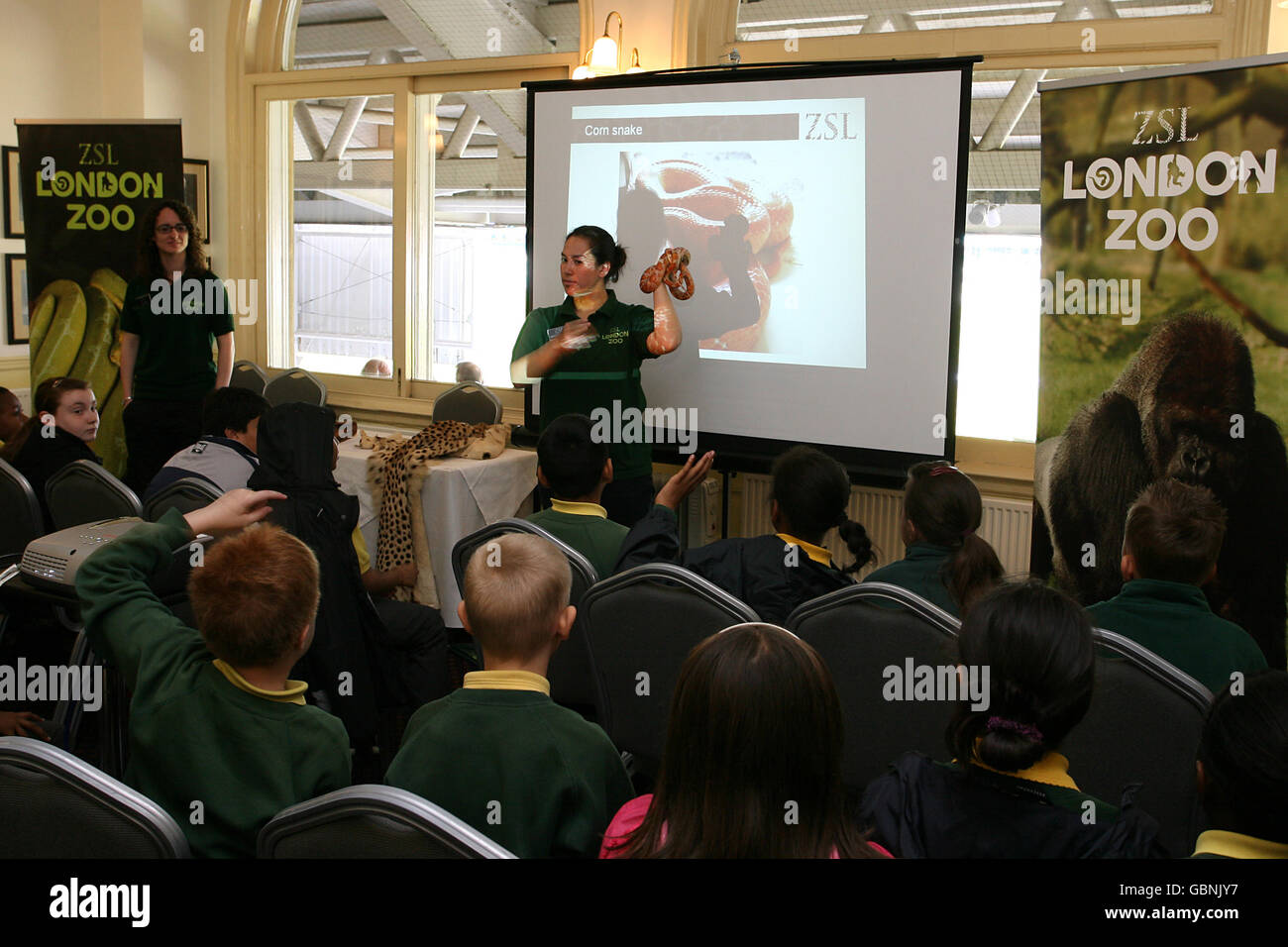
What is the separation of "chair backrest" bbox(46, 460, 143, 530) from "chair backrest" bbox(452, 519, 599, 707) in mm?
956

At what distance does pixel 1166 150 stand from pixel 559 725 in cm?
234

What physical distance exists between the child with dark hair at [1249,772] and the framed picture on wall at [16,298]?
6.33 metres

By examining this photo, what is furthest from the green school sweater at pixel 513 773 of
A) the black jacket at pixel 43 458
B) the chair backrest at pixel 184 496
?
the black jacket at pixel 43 458

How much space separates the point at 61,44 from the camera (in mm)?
6035

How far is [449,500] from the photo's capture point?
4117 mm

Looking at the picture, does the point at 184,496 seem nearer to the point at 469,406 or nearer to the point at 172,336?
the point at 172,336

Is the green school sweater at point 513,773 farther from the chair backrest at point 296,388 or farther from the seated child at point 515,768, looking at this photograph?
the chair backrest at point 296,388

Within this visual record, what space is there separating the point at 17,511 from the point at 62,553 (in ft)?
3.08

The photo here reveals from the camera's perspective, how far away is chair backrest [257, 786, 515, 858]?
1.17 metres

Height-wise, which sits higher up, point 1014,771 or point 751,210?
point 751,210

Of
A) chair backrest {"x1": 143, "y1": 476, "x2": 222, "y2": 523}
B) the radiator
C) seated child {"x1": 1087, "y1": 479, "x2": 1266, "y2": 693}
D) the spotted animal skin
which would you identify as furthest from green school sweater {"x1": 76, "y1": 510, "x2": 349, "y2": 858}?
the radiator

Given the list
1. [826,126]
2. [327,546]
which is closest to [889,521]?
[826,126]

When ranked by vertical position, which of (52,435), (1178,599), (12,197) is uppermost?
(12,197)

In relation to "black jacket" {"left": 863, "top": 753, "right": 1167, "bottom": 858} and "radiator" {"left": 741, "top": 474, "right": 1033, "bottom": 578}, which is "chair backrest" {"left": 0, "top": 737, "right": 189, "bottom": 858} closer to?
"black jacket" {"left": 863, "top": 753, "right": 1167, "bottom": 858}
